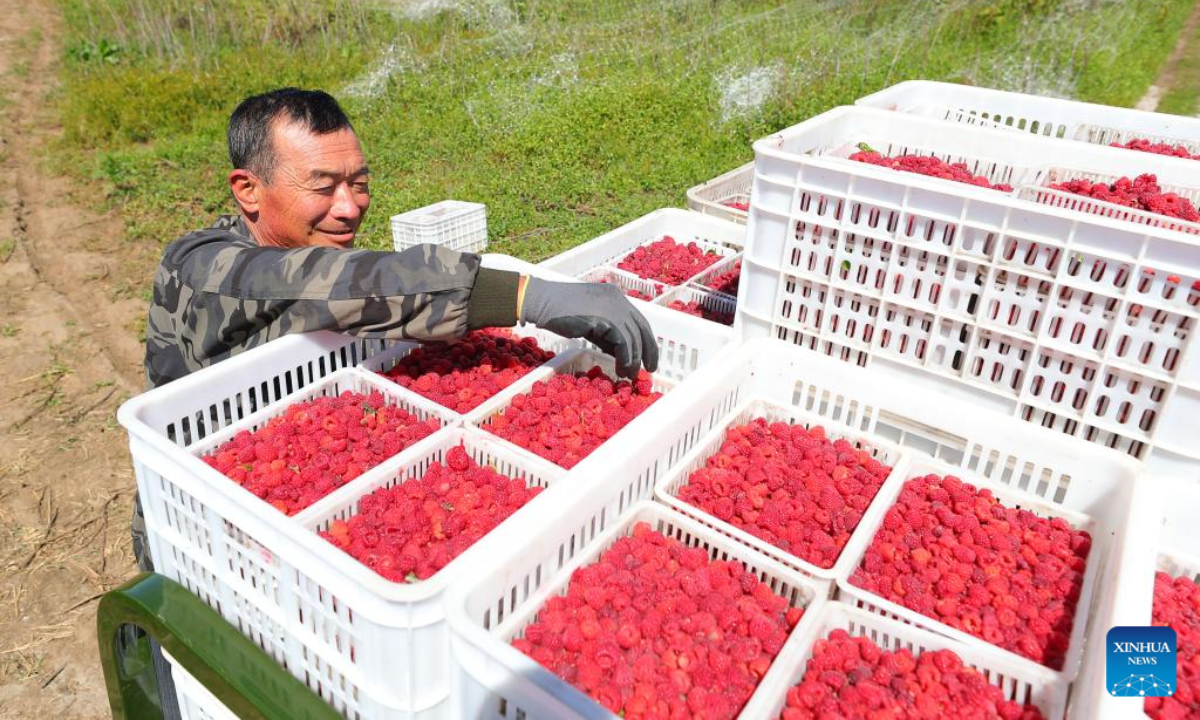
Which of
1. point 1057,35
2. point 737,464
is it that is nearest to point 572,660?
point 737,464

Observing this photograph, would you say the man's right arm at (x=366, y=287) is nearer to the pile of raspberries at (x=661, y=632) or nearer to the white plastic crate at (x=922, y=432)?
the white plastic crate at (x=922, y=432)

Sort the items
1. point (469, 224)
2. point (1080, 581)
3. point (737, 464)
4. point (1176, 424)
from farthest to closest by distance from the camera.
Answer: point (469, 224) < point (737, 464) < point (1176, 424) < point (1080, 581)

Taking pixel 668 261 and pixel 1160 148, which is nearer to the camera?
pixel 1160 148

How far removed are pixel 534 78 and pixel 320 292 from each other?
333 inches

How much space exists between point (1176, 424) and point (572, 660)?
4.94 feet

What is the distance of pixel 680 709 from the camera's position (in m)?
1.41

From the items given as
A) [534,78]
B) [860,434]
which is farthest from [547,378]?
[534,78]

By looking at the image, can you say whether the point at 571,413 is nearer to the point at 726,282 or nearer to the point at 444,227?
the point at 726,282

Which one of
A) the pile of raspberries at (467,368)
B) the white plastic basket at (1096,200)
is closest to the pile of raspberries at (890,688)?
the pile of raspberries at (467,368)

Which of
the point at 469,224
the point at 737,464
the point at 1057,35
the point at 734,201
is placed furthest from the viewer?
the point at 1057,35

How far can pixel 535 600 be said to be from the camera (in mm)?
1554

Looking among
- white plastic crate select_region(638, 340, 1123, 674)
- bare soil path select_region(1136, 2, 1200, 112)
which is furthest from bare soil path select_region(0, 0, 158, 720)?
bare soil path select_region(1136, 2, 1200, 112)

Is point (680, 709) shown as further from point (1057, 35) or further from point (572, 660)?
point (1057, 35)

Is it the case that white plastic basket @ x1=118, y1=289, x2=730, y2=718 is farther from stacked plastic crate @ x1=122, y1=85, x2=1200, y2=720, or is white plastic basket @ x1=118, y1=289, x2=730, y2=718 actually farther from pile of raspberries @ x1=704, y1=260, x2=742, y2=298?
pile of raspberries @ x1=704, y1=260, x2=742, y2=298
